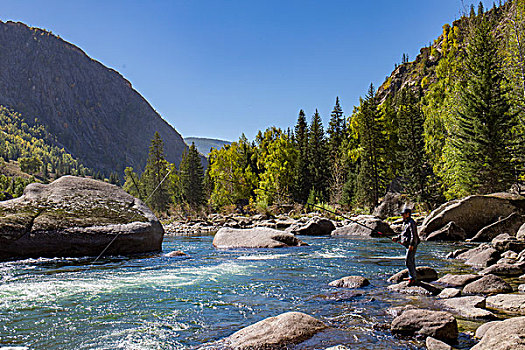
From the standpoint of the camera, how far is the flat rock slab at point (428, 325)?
15.0 feet

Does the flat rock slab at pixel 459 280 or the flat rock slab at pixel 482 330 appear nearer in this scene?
the flat rock slab at pixel 482 330

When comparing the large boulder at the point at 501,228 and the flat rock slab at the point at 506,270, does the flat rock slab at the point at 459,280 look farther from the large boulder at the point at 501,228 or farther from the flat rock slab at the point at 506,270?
the large boulder at the point at 501,228

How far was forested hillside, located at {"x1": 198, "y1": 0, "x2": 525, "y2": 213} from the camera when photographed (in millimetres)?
22578

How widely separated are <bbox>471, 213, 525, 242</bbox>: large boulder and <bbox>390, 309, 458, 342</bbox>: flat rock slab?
1350 cm

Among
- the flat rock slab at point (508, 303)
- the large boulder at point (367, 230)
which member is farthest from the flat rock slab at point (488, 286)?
the large boulder at point (367, 230)

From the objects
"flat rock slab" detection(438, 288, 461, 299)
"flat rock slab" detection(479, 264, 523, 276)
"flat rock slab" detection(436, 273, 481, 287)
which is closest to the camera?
"flat rock slab" detection(438, 288, 461, 299)

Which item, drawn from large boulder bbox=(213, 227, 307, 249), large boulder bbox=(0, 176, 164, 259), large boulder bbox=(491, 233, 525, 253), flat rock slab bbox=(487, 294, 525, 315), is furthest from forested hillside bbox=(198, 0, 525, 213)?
flat rock slab bbox=(487, 294, 525, 315)

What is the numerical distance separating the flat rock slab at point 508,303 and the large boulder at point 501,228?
11.7 metres

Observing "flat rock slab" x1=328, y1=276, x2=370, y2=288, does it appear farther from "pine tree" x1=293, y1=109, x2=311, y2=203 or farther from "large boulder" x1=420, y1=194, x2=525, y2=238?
"pine tree" x1=293, y1=109, x2=311, y2=203

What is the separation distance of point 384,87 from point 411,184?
90317 millimetres

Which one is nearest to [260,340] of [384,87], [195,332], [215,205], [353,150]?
[195,332]

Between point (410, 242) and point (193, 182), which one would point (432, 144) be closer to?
point (410, 242)

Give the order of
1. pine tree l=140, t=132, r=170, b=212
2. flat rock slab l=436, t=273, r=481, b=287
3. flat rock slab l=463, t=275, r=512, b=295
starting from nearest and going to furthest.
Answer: flat rock slab l=463, t=275, r=512, b=295 → flat rock slab l=436, t=273, r=481, b=287 → pine tree l=140, t=132, r=170, b=212

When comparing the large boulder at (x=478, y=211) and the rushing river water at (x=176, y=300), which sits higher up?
the large boulder at (x=478, y=211)
